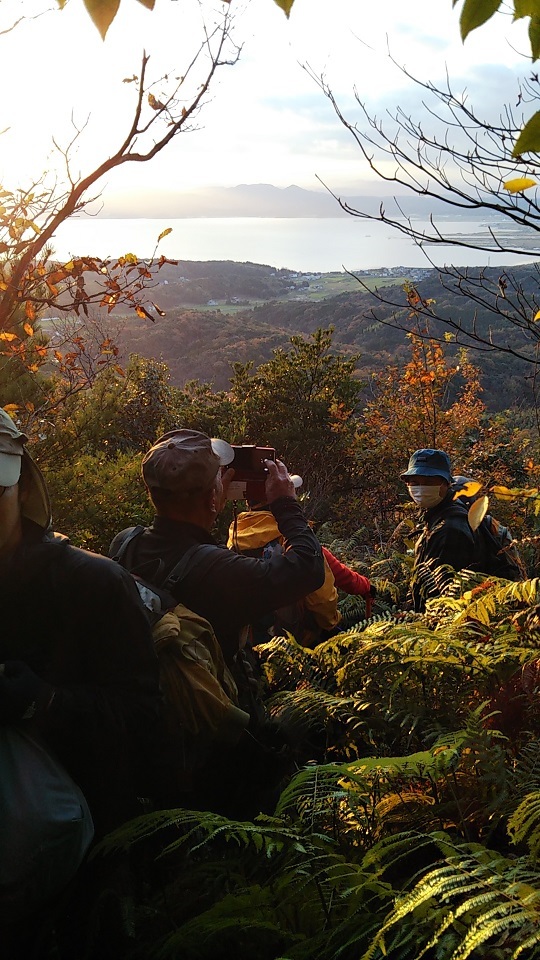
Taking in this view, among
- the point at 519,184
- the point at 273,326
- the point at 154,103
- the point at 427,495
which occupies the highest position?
the point at 273,326

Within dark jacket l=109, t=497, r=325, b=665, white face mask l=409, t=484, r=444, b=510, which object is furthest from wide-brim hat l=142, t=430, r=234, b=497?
white face mask l=409, t=484, r=444, b=510

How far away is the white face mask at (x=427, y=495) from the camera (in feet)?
14.1

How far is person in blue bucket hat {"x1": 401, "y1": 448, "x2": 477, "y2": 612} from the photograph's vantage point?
4.05m

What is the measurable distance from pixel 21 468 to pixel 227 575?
2.78 ft

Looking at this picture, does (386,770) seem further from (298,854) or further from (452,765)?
(298,854)

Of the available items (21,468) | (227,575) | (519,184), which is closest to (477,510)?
(519,184)

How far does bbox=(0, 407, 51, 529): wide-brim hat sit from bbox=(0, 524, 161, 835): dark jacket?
0.04m

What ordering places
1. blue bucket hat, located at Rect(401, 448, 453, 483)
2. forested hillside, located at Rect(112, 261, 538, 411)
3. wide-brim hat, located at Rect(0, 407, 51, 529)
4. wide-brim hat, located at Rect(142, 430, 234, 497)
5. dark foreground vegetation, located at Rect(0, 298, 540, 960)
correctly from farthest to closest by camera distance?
forested hillside, located at Rect(112, 261, 538, 411), blue bucket hat, located at Rect(401, 448, 453, 483), wide-brim hat, located at Rect(142, 430, 234, 497), wide-brim hat, located at Rect(0, 407, 51, 529), dark foreground vegetation, located at Rect(0, 298, 540, 960)

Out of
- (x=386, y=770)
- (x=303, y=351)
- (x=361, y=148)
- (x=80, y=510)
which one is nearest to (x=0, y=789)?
(x=386, y=770)

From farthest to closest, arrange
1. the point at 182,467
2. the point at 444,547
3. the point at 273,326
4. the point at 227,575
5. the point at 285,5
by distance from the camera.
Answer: the point at 273,326 < the point at 444,547 < the point at 182,467 < the point at 227,575 < the point at 285,5

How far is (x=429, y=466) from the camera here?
428cm

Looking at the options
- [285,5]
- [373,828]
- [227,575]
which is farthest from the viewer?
[227,575]

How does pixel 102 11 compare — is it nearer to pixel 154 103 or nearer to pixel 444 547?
pixel 444 547

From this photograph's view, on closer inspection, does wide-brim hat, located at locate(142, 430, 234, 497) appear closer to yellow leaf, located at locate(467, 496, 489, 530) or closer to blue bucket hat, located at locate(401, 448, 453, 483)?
yellow leaf, located at locate(467, 496, 489, 530)
